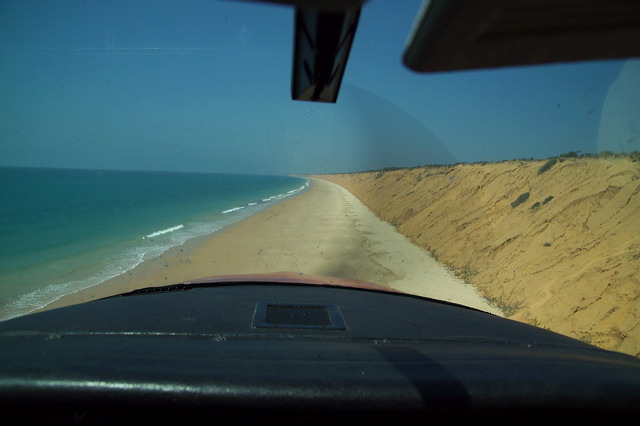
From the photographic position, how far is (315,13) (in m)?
1.28

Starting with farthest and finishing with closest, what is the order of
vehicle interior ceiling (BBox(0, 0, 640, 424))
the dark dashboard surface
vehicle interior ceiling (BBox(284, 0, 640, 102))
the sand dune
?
the sand dune → the dark dashboard surface → vehicle interior ceiling (BBox(0, 0, 640, 424)) → vehicle interior ceiling (BBox(284, 0, 640, 102))

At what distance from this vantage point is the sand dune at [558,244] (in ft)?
20.5

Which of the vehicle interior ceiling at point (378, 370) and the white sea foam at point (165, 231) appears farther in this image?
the white sea foam at point (165, 231)

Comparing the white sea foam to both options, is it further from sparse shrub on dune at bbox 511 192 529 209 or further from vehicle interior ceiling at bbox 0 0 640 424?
vehicle interior ceiling at bbox 0 0 640 424

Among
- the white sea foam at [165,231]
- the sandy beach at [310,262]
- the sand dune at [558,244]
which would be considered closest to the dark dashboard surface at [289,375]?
the sand dune at [558,244]

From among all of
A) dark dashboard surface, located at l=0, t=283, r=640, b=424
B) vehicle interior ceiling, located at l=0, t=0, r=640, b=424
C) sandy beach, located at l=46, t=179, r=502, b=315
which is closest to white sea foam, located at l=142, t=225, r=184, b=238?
sandy beach, located at l=46, t=179, r=502, b=315

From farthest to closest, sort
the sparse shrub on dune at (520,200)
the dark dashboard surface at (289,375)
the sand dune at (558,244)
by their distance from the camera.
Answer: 1. the sparse shrub on dune at (520,200)
2. the sand dune at (558,244)
3. the dark dashboard surface at (289,375)

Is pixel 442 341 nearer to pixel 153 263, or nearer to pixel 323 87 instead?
pixel 323 87

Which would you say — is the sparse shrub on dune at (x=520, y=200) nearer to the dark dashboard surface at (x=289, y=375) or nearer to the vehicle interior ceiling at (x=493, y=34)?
the dark dashboard surface at (x=289, y=375)

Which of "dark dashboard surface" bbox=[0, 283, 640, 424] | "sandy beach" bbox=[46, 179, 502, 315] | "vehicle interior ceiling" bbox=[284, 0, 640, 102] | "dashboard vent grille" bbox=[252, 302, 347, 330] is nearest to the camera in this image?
"vehicle interior ceiling" bbox=[284, 0, 640, 102]

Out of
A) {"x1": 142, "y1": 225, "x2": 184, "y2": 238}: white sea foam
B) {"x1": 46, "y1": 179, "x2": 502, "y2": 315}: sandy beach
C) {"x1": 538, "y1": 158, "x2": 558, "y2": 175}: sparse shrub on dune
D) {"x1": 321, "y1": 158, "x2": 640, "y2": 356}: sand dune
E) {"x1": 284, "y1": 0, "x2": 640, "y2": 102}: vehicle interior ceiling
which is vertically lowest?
{"x1": 142, "y1": 225, "x2": 184, "y2": 238}: white sea foam

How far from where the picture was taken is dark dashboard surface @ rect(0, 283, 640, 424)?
50.9 inches

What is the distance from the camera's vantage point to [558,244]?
9023 millimetres

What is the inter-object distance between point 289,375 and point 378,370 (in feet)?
1.25
